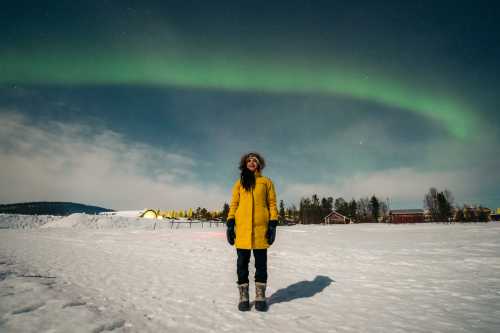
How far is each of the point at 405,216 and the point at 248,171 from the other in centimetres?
10477

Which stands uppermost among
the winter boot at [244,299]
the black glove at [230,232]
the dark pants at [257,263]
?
the black glove at [230,232]

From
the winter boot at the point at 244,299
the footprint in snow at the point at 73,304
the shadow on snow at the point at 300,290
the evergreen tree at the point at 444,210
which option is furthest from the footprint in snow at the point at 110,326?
the evergreen tree at the point at 444,210

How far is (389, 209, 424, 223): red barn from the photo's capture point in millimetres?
90000

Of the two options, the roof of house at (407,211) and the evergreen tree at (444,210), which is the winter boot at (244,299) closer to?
the evergreen tree at (444,210)

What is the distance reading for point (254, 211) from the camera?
3834 mm

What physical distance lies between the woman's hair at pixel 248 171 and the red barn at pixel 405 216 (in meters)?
102

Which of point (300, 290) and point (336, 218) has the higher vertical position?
point (300, 290)

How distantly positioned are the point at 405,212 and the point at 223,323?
10757cm

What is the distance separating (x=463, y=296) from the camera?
4.21 m

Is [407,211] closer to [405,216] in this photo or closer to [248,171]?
[405,216]

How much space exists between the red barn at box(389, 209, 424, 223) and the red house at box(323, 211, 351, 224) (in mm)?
14787

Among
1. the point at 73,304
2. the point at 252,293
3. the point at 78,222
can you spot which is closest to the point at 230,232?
the point at 252,293

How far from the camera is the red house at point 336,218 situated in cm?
9712

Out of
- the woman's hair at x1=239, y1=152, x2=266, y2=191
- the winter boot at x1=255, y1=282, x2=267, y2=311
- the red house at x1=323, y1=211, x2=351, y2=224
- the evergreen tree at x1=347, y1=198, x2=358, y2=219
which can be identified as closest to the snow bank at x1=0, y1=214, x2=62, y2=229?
the woman's hair at x1=239, y1=152, x2=266, y2=191
